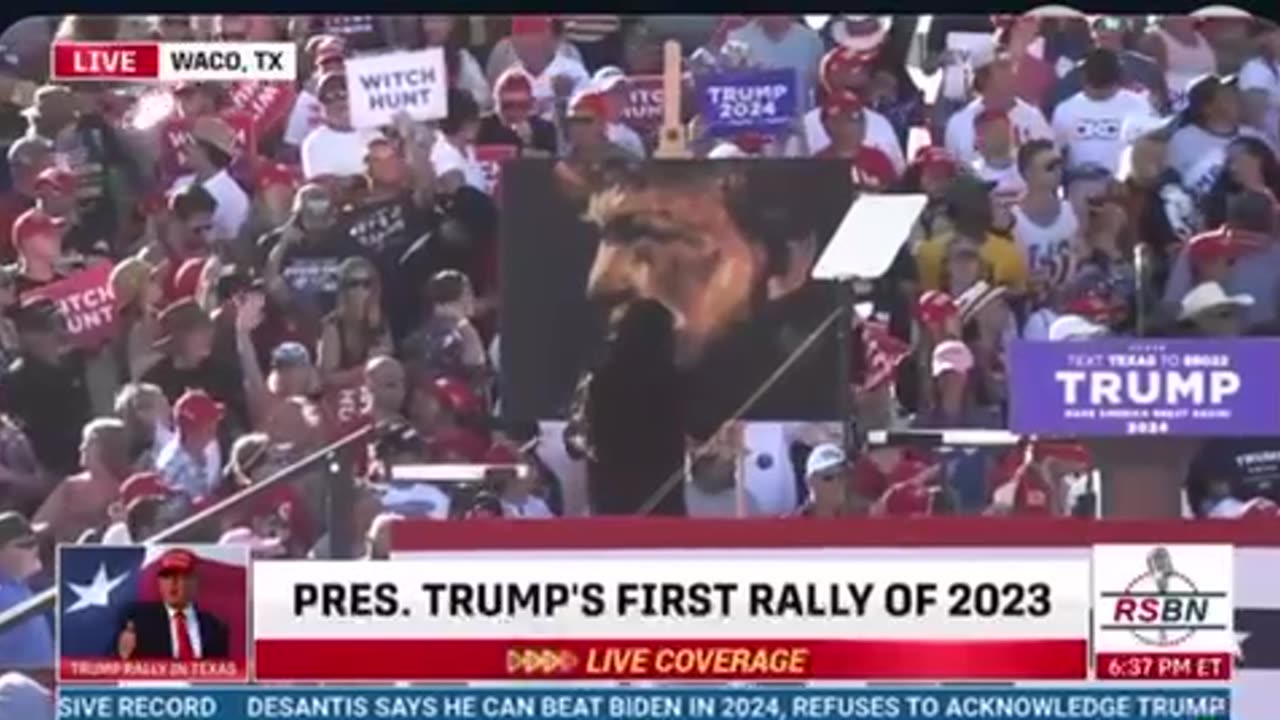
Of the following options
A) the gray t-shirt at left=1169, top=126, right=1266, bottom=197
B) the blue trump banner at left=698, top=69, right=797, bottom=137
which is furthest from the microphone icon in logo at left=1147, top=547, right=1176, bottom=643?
the blue trump banner at left=698, top=69, right=797, bottom=137

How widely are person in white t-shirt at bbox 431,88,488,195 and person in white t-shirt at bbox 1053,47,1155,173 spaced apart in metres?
0.89

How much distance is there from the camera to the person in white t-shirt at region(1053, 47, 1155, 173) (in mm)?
4238

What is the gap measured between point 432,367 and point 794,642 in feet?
2.25

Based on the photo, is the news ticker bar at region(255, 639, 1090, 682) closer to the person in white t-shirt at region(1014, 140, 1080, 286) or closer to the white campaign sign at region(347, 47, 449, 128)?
the person in white t-shirt at region(1014, 140, 1080, 286)

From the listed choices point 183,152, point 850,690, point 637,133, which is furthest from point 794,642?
point 183,152

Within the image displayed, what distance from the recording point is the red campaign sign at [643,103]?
425 cm

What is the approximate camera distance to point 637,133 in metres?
4.25

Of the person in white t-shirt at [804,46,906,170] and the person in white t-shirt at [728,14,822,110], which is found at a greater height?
the person in white t-shirt at [728,14,822,110]

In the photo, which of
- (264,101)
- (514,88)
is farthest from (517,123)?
(264,101)

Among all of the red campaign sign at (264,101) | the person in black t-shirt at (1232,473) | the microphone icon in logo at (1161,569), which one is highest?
the red campaign sign at (264,101)

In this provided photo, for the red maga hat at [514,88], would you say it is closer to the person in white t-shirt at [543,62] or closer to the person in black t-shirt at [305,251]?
the person in white t-shirt at [543,62]

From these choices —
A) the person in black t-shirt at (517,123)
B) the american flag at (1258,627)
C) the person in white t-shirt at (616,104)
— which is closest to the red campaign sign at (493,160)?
the person in black t-shirt at (517,123)

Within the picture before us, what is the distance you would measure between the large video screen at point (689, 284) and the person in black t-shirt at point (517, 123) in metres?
0.05

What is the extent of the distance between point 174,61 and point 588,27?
637 millimetres
